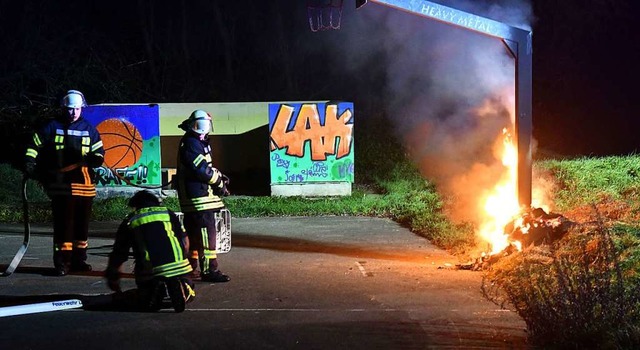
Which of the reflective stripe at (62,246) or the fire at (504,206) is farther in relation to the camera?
the fire at (504,206)

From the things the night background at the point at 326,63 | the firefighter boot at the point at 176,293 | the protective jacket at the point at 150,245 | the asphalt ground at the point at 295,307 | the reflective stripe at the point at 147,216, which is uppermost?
the night background at the point at 326,63

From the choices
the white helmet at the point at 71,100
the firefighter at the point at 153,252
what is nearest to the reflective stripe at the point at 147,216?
the firefighter at the point at 153,252

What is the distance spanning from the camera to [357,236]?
424 inches

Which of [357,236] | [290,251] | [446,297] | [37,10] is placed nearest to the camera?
[446,297]

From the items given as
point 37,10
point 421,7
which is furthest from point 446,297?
point 37,10

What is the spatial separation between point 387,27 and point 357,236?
9913 mm

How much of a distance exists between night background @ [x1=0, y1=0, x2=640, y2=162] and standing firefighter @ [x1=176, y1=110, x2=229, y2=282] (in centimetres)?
489

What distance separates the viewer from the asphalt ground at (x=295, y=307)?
552 centimetres

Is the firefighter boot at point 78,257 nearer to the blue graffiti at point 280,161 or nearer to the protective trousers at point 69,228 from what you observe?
the protective trousers at point 69,228

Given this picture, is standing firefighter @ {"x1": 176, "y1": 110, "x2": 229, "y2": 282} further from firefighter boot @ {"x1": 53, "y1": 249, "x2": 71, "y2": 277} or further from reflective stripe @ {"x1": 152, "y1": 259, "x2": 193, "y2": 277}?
firefighter boot @ {"x1": 53, "y1": 249, "x2": 71, "y2": 277}

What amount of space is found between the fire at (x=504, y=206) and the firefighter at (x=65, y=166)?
15.1ft

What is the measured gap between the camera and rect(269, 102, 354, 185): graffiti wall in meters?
16.4

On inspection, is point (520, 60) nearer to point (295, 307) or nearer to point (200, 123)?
point (200, 123)

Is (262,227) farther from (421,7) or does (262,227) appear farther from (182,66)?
(182,66)
